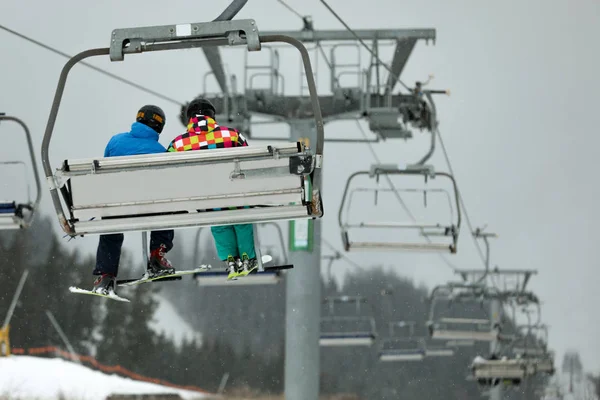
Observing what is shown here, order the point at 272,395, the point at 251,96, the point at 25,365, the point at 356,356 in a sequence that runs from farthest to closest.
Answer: the point at 356,356 → the point at 272,395 → the point at 25,365 → the point at 251,96

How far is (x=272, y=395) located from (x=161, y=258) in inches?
1634

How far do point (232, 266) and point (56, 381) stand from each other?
32.0m

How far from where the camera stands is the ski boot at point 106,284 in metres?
6.07

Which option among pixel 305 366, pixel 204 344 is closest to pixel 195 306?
pixel 204 344

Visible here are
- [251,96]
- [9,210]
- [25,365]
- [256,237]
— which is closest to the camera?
[256,237]

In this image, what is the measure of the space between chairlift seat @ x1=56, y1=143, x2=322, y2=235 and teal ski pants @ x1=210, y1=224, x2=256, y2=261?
1035 millimetres

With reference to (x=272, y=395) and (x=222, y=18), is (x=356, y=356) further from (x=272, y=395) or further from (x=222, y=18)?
Answer: (x=222, y=18)

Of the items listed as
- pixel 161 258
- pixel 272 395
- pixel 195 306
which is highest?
pixel 161 258

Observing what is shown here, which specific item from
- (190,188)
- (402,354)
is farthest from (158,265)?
(402,354)

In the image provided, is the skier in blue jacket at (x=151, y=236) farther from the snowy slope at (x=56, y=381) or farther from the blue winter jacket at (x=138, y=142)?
the snowy slope at (x=56, y=381)

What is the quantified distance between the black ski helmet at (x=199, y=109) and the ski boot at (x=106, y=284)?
99cm

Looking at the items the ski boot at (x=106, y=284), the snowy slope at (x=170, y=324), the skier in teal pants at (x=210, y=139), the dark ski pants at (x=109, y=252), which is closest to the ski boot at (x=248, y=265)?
the skier in teal pants at (x=210, y=139)

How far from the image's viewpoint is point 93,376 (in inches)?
1537

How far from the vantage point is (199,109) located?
18.7 feet
